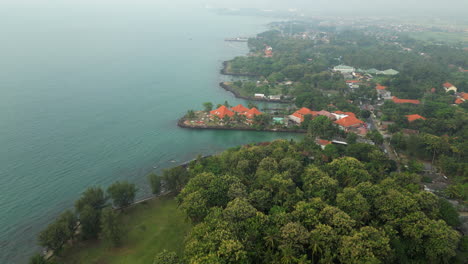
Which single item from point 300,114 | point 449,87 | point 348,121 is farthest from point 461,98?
point 300,114

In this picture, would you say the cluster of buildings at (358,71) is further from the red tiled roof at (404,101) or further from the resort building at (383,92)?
the red tiled roof at (404,101)

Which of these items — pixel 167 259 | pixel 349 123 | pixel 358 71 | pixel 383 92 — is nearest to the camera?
pixel 167 259

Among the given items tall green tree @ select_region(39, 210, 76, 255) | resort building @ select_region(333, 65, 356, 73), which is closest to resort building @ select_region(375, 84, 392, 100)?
resort building @ select_region(333, 65, 356, 73)

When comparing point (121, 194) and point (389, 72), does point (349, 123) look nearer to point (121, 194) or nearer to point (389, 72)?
point (121, 194)

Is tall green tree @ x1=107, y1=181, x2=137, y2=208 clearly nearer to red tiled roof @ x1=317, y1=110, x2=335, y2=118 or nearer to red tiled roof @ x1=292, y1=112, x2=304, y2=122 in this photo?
red tiled roof @ x1=292, y1=112, x2=304, y2=122

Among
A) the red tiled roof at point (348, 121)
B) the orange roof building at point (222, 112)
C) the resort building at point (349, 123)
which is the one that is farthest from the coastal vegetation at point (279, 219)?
the orange roof building at point (222, 112)

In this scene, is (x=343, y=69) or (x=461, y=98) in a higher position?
(x=343, y=69)
